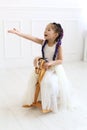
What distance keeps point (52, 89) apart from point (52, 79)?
0.09m

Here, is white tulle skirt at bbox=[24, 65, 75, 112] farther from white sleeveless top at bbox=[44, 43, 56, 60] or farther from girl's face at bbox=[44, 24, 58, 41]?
girl's face at bbox=[44, 24, 58, 41]

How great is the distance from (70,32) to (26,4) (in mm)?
838

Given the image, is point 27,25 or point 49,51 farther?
point 27,25

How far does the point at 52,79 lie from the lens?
207 centimetres

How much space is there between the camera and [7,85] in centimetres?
276

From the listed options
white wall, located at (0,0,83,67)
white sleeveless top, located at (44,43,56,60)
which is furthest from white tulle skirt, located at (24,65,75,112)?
white wall, located at (0,0,83,67)

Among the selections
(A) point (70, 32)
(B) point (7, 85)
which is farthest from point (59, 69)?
(A) point (70, 32)

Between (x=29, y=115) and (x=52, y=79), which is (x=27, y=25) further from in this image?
(x=29, y=115)

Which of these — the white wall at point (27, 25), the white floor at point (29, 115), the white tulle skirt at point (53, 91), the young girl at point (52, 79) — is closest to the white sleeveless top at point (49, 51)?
the young girl at point (52, 79)

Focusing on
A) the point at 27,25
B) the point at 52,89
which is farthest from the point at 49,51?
the point at 27,25

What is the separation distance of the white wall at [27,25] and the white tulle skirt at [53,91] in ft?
4.59

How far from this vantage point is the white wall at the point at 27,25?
3389 mm

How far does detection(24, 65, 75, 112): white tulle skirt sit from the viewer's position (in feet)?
6.70

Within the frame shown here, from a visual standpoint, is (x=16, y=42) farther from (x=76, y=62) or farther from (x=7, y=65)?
(x=76, y=62)
